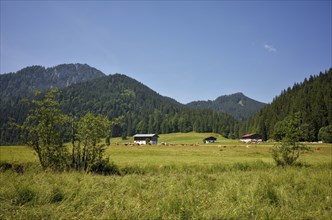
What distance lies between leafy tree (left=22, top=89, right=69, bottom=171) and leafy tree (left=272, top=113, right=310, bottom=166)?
23.3 meters

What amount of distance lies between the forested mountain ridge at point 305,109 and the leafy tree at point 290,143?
7199cm

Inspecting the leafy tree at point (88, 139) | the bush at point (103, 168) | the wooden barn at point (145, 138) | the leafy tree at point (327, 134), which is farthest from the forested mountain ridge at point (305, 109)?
the leafy tree at point (88, 139)

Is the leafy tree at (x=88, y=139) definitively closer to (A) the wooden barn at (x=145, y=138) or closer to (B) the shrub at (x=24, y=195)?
(B) the shrub at (x=24, y=195)

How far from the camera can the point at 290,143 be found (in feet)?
95.2

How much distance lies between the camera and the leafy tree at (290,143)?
28125 mm

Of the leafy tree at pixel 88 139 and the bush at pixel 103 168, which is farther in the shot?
the bush at pixel 103 168

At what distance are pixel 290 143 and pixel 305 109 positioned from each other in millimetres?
108785

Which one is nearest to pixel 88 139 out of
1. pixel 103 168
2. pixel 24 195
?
pixel 103 168

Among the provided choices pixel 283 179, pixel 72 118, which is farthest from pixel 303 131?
pixel 72 118

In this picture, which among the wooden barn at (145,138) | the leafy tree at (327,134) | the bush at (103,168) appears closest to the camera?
the bush at (103,168)

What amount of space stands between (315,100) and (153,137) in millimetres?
87662

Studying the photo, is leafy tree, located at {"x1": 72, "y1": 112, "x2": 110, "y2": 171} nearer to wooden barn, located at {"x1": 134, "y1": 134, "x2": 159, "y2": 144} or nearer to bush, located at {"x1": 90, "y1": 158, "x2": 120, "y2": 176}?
bush, located at {"x1": 90, "y1": 158, "x2": 120, "y2": 176}

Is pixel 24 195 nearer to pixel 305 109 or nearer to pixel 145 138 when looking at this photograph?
pixel 145 138

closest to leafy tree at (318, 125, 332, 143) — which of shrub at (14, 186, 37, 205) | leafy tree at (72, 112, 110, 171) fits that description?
leafy tree at (72, 112, 110, 171)
